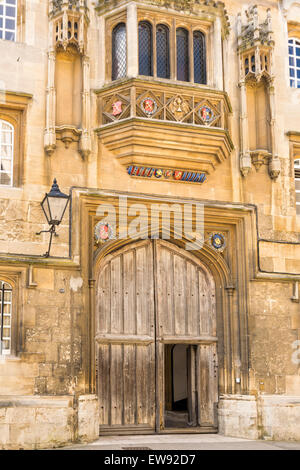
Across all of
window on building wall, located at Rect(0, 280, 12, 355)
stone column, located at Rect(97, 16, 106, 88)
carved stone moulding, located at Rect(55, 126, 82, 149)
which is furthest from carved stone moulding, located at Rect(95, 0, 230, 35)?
window on building wall, located at Rect(0, 280, 12, 355)

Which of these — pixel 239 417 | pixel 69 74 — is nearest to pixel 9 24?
pixel 69 74

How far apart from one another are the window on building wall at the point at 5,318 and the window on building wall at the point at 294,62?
8221mm

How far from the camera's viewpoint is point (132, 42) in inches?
576

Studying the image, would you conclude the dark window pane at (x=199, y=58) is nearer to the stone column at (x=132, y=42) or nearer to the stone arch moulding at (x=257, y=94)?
the stone arch moulding at (x=257, y=94)

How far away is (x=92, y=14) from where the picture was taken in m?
15.3

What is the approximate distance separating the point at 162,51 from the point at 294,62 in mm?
3540

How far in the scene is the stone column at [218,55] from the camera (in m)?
15.3

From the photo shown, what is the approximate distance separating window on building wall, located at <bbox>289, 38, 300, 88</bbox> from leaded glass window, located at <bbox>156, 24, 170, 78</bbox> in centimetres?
331

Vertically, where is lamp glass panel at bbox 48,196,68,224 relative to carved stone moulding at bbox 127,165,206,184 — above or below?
below

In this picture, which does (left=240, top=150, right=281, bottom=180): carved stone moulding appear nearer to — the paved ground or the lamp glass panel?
the lamp glass panel

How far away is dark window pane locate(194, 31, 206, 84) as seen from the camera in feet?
51.1

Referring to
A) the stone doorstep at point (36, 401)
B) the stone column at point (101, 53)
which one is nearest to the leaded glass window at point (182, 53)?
the stone column at point (101, 53)

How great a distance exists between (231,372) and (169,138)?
4958 mm

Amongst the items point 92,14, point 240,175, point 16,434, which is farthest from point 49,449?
point 92,14
